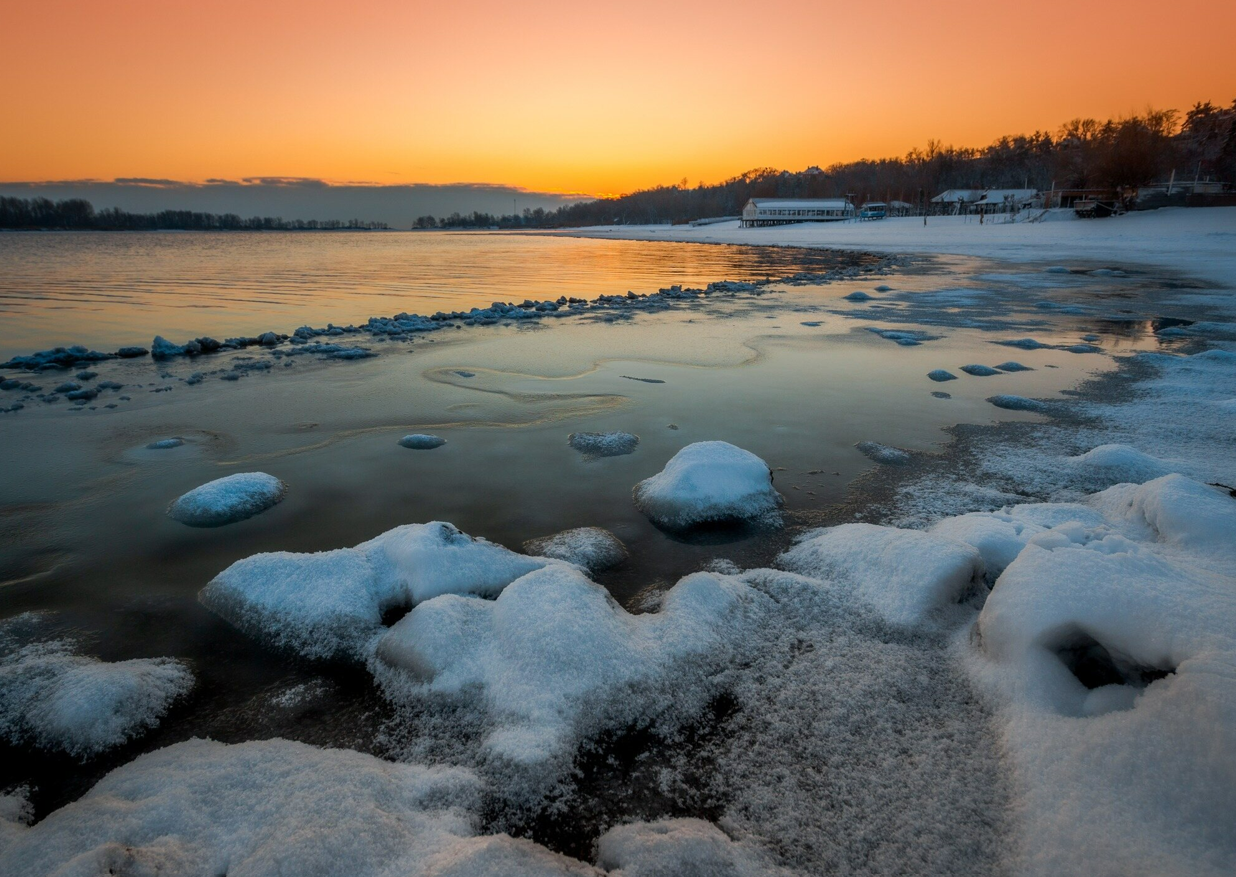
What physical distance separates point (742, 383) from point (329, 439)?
4422mm

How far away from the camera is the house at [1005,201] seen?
5882 centimetres

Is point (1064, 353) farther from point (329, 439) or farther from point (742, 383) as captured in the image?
point (329, 439)

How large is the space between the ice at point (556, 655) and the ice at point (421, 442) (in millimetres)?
2617

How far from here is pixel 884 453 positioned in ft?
15.4

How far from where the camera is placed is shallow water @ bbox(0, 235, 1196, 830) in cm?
264

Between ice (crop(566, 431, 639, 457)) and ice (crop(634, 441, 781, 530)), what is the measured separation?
0.78m

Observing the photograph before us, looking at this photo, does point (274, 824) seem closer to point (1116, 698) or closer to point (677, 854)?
point (677, 854)

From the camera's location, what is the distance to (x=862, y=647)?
246 centimetres

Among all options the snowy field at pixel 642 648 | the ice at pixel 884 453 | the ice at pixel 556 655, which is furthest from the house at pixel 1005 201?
the ice at pixel 556 655

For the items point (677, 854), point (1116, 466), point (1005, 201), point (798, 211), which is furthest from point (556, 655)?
point (798, 211)

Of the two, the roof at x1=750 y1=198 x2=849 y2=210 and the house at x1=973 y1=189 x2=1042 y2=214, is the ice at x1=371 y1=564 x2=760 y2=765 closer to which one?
the house at x1=973 y1=189 x2=1042 y2=214

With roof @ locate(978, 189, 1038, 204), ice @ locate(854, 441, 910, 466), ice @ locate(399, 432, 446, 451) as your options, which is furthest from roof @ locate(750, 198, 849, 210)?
ice @ locate(399, 432, 446, 451)

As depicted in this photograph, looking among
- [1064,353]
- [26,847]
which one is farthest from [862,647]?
[1064,353]

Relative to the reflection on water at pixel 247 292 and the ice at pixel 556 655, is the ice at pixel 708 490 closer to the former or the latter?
the ice at pixel 556 655
